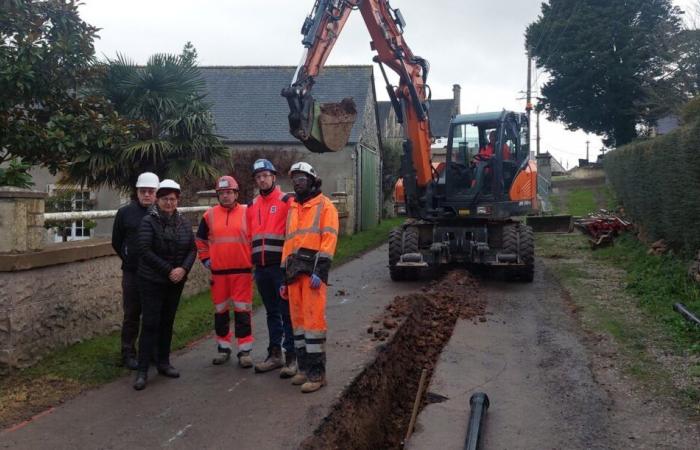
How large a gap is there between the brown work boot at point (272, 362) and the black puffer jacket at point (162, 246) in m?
1.17

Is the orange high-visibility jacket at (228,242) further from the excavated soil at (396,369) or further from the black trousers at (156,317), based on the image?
the excavated soil at (396,369)

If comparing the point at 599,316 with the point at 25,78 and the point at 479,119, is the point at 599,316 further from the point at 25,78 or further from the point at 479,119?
the point at 25,78

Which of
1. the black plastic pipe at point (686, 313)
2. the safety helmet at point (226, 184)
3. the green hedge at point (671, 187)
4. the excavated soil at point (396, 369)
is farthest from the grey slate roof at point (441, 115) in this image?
the safety helmet at point (226, 184)

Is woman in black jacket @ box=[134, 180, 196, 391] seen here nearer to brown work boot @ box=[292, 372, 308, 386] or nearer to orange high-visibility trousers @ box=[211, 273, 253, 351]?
orange high-visibility trousers @ box=[211, 273, 253, 351]

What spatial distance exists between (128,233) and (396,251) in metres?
6.47

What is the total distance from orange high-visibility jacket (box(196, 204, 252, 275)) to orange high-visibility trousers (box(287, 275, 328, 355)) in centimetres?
84

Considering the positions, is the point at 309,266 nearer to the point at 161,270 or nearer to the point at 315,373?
the point at 315,373

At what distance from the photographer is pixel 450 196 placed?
12516 mm

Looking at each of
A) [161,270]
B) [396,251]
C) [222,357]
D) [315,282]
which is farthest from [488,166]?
[161,270]

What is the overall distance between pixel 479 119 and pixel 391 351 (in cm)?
660

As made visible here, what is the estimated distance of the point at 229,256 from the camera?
6.50 meters

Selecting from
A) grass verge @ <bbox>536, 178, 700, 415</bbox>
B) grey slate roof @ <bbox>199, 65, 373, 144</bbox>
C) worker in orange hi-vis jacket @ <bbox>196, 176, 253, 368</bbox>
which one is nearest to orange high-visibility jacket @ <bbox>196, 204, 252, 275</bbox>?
worker in orange hi-vis jacket @ <bbox>196, 176, 253, 368</bbox>

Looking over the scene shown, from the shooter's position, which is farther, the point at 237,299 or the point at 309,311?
the point at 237,299

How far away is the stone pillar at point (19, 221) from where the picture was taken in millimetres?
6344
